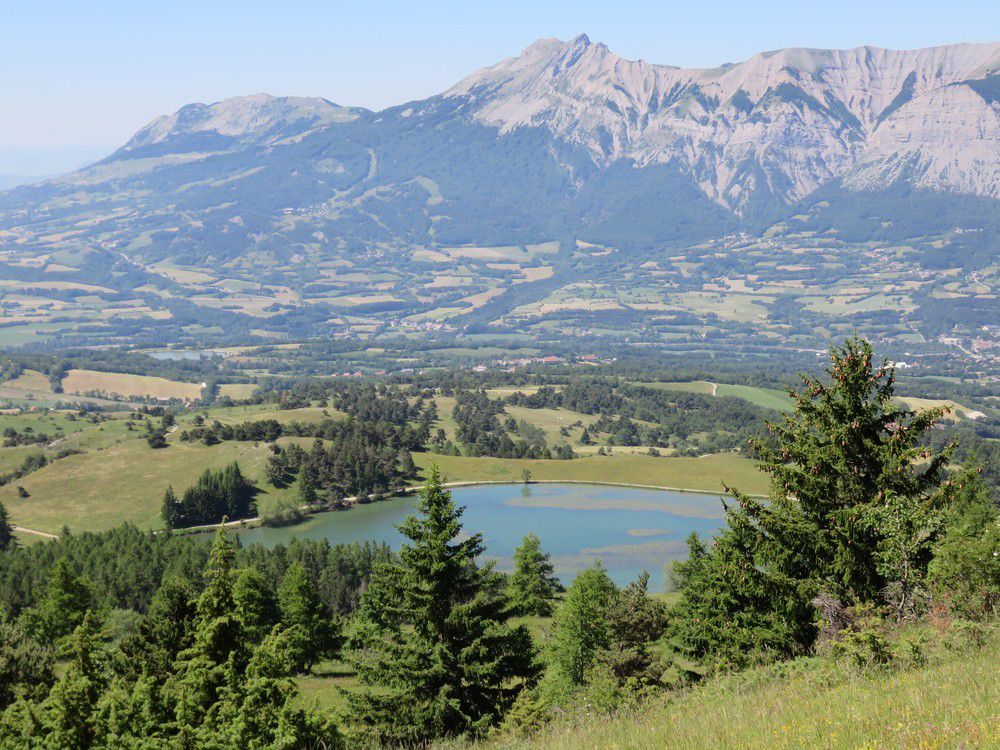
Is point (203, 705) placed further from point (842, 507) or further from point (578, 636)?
point (578, 636)

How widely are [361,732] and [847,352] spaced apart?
50.4 ft

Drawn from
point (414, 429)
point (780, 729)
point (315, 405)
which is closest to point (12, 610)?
point (780, 729)

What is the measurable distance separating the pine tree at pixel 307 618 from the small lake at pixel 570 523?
111ft

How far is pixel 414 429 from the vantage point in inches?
6880

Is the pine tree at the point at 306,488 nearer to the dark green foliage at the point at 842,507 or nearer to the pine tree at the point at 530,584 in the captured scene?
the pine tree at the point at 530,584

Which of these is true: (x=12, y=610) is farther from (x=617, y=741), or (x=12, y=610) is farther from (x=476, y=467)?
(x=476, y=467)

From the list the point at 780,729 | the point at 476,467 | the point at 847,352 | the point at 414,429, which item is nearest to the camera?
the point at 780,729

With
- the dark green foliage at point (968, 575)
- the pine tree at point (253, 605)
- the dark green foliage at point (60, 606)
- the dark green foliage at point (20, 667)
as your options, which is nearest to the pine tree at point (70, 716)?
the pine tree at point (253, 605)

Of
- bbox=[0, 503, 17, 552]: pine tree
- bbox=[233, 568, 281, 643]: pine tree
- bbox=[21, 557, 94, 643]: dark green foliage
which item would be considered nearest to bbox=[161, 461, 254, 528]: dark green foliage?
bbox=[0, 503, 17, 552]: pine tree

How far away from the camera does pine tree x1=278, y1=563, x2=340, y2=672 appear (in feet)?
192

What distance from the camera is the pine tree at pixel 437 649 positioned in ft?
77.4

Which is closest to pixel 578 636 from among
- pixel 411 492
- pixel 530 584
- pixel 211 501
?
pixel 530 584

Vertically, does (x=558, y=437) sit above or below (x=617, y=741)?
below

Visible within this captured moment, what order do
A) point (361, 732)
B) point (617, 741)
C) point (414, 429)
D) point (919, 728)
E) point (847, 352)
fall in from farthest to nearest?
point (414, 429)
point (361, 732)
point (847, 352)
point (617, 741)
point (919, 728)
